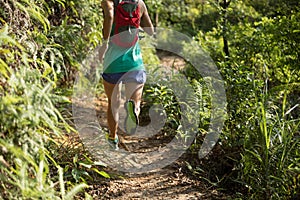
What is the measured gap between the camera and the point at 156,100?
454 cm

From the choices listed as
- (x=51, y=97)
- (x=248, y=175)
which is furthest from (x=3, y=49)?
(x=248, y=175)

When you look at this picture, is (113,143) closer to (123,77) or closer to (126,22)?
(123,77)

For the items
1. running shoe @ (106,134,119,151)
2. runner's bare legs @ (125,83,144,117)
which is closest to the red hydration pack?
runner's bare legs @ (125,83,144,117)

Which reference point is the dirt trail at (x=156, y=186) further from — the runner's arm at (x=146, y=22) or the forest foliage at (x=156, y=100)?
the runner's arm at (x=146, y=22)

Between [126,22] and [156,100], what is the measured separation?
0.99 m

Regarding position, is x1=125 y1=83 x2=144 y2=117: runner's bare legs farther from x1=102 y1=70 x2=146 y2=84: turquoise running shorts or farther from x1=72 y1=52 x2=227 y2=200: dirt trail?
x1=72 y1=52 x2=227 y2=200: dirt trail

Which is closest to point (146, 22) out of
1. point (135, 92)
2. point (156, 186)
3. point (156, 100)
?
point (135, 92)

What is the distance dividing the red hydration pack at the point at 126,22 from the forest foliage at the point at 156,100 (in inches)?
21.1

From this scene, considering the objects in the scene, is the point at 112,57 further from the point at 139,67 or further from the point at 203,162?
the point at 203,162

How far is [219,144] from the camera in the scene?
402 centimetres

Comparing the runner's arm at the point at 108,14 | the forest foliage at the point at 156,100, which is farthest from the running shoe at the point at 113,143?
the runner's arm at the point at 108,14

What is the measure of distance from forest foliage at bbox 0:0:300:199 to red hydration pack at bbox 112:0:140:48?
54 cm

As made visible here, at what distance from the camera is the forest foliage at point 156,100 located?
2.37m

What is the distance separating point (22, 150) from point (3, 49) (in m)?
0.61
